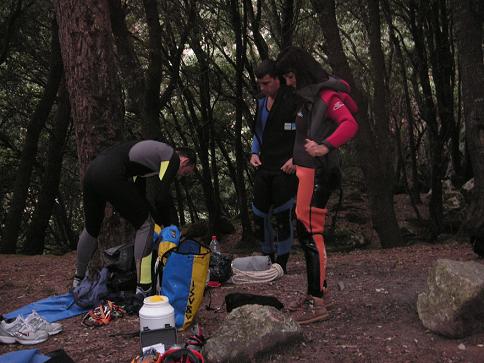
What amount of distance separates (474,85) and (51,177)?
9.07 metres

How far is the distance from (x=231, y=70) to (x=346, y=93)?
44.4 ft

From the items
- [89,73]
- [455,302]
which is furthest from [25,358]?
[89,73]

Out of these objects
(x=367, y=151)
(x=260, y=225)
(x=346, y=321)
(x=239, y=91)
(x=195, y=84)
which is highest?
(x=195, y=84)

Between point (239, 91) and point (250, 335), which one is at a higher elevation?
point (239, 91)

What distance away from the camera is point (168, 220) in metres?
5.28

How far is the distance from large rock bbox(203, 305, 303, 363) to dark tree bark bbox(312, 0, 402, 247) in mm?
5426

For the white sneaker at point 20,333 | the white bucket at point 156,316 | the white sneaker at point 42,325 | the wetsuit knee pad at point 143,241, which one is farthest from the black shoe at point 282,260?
the white sneaker at point 20,333

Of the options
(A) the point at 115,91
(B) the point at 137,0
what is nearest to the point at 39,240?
(B) the point at 137,0

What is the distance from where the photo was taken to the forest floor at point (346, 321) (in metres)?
3.38

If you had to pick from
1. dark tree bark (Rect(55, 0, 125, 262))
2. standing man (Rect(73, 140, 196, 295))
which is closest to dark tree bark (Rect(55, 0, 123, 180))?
dark tree bark (Rect(55, 0, 125, 262))

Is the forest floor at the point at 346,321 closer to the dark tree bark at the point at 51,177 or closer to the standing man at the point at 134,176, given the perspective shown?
the standing man at the point at 134,176

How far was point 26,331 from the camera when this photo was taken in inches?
159

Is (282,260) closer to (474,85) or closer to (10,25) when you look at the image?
→ (474,85)

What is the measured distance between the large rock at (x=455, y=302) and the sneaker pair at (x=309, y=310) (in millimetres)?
788
